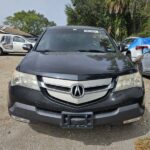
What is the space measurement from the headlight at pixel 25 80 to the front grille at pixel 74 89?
102 millimetres

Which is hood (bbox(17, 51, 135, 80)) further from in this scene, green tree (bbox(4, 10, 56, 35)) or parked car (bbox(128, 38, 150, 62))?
green tree (bbox(4, 10, 56, 35))

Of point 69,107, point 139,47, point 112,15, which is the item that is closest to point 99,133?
point 69,107

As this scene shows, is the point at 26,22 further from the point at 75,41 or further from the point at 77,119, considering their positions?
the point at 77,119

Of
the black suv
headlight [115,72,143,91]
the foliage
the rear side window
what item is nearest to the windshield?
the black suv

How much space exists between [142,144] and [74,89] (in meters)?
1.21

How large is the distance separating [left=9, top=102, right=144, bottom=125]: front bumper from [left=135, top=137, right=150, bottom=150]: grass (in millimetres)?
367

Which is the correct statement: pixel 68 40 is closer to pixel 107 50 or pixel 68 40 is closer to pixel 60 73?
pixel 107 50

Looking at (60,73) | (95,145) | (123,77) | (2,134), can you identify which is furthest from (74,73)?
(2,134)

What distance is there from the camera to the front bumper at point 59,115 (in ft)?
13.4

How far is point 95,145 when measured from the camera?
4266 mm

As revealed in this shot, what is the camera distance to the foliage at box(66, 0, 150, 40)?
38719mm

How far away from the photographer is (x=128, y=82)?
4301mm

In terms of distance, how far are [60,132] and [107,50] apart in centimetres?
181

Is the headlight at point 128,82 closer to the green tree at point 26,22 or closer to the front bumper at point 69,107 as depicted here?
the front bumper at point 69,107
